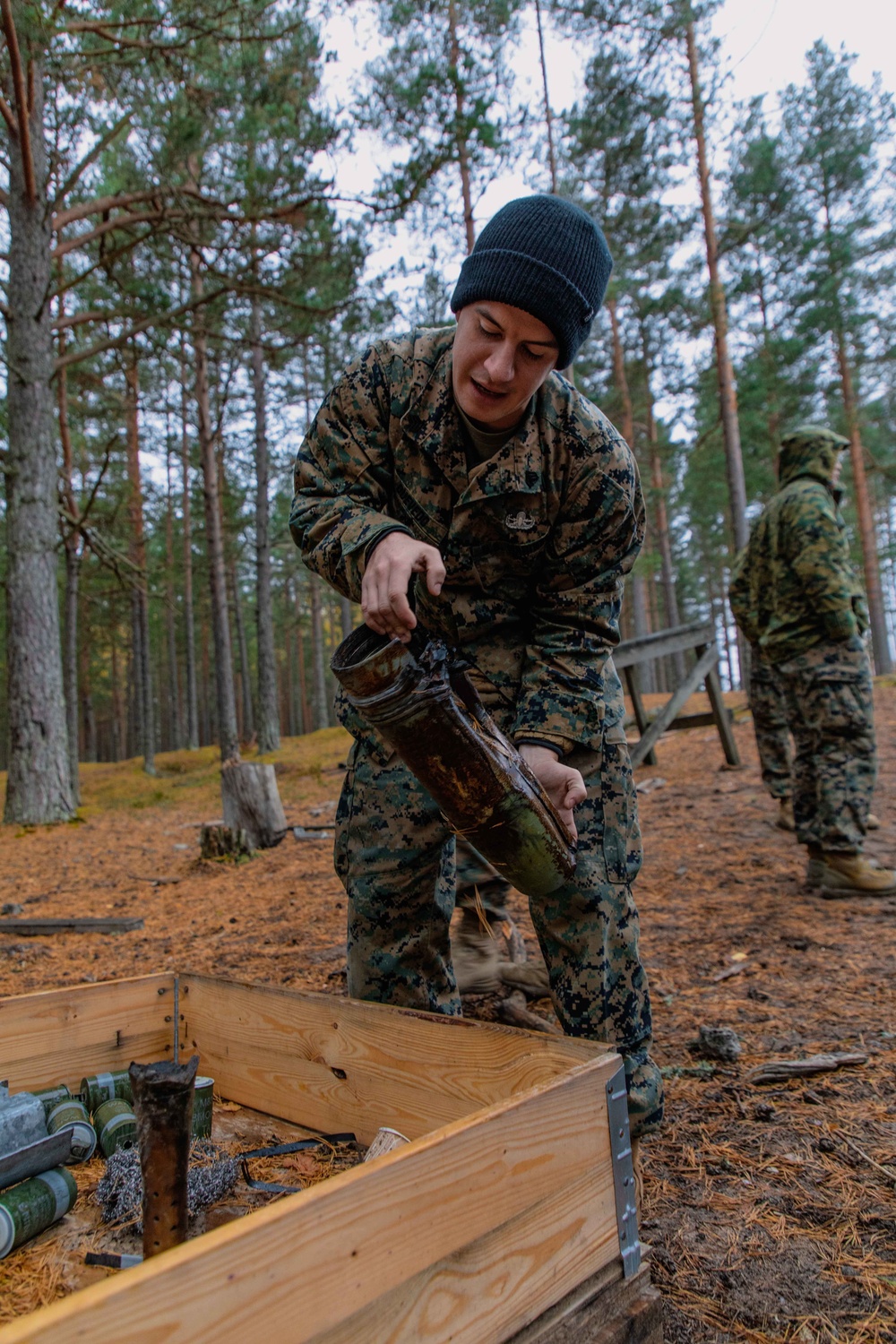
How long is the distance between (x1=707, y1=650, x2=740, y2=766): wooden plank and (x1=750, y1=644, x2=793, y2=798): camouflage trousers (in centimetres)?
185

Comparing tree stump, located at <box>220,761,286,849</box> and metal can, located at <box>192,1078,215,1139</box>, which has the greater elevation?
tree stump, located at <box>220,761,286,849</box>

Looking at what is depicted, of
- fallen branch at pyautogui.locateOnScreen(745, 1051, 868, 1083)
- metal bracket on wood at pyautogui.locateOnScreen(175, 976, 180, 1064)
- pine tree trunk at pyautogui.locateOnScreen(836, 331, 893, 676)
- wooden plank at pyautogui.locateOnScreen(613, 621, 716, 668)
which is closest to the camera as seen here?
metal bracket on wood at pyautogui.locateOnScreen(175, 976, 180, 1064)

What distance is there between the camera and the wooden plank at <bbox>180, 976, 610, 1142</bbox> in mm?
1913

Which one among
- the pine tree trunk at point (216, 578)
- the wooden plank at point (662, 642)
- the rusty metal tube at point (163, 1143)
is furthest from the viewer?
the pine tree trunk at point (216, 578)

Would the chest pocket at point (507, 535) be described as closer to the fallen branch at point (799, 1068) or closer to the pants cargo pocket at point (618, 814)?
the pants cargo pocket at point (618, 814)

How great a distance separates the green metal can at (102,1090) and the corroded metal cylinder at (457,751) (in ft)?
4.21

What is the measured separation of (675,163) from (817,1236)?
1536 cm

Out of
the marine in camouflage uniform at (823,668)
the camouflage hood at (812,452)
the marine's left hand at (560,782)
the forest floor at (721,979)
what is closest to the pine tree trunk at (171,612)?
the forest floor at (721,979)

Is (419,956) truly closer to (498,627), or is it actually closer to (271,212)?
(498,627)

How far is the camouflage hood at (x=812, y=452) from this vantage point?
5.60 m

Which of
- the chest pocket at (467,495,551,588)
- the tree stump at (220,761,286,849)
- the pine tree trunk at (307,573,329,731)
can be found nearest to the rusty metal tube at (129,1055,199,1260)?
the chest pocket at (467,495,551,588)

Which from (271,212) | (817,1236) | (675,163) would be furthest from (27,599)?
(675,163)

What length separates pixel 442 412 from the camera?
2.39 metres

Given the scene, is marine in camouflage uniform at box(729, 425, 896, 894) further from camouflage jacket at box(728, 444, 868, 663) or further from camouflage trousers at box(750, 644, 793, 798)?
camouflage trousers at box(750, 644, 793, 798)
